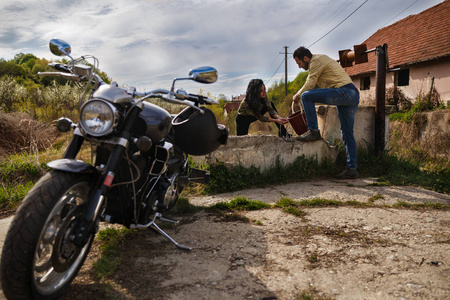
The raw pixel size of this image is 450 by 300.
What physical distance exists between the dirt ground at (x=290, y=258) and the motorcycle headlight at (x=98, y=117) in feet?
3.22

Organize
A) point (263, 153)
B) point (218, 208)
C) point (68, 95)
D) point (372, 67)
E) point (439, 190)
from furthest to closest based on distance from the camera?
1. point (372, 67)
2. point (68, 95)
3. point (263, 153)
4. point (439, 190)
5. point (218, 208)

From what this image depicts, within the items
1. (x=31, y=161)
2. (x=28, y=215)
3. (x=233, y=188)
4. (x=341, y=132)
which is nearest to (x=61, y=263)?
(x=28, y=215)

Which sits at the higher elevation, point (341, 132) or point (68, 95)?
point (68, 95)

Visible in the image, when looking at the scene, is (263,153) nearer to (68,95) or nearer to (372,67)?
(68,95)

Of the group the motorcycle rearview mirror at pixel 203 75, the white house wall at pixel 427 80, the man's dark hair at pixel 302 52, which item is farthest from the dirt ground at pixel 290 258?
the white house wall at pixel 427 80

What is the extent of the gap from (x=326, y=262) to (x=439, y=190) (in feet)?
9.73

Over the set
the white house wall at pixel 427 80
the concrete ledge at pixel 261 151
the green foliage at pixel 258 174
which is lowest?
the green foliage at pixel 258 174

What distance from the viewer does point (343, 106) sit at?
5.13m

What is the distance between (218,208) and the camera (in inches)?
151

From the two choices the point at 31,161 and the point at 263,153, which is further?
the point at 31,161

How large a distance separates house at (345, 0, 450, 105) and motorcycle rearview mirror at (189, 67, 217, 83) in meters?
19.5

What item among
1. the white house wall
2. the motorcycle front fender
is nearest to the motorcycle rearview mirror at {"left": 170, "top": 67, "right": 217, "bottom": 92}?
the motorcycle front fender

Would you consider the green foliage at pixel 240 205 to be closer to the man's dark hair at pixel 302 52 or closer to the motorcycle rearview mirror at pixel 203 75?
the motorcycle rearview mirror at pixel 203 75

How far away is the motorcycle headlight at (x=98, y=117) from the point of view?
6.59ft
